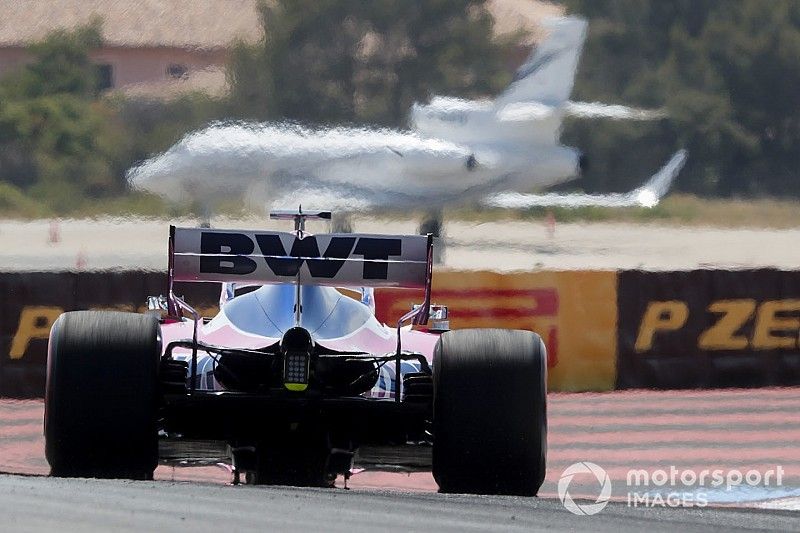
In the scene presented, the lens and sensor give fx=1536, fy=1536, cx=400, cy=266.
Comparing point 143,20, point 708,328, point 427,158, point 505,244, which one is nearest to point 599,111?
point 505,244

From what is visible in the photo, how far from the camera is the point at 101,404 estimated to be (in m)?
5.86

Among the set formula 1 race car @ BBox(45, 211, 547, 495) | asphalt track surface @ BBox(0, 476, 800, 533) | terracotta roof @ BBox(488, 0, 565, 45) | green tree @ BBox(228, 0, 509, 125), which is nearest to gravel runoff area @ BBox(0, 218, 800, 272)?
green tree @ BBox(228, 0, 509, 125)

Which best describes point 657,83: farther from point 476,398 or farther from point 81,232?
point 476,398

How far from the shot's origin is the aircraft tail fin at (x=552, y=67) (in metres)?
28.0

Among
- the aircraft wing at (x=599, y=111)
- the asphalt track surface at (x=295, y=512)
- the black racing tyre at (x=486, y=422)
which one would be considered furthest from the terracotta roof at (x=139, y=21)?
the asphalt track surface at (x=295, y=512)

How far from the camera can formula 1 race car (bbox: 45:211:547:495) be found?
5.88 metres

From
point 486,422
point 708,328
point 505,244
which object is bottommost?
point 486,422

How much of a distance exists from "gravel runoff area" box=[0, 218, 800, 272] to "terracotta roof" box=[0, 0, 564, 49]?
9.32ft

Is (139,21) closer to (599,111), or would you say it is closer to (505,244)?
(505,244)

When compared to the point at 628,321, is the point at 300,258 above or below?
above

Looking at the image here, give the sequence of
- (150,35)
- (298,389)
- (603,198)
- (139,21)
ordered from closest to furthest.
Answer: (298,389) → (150,35) → (139,21) → (603,198)

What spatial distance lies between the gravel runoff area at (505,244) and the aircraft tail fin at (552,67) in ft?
8.12

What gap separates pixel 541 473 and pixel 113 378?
1691mm

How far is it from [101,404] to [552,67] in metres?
23.6
